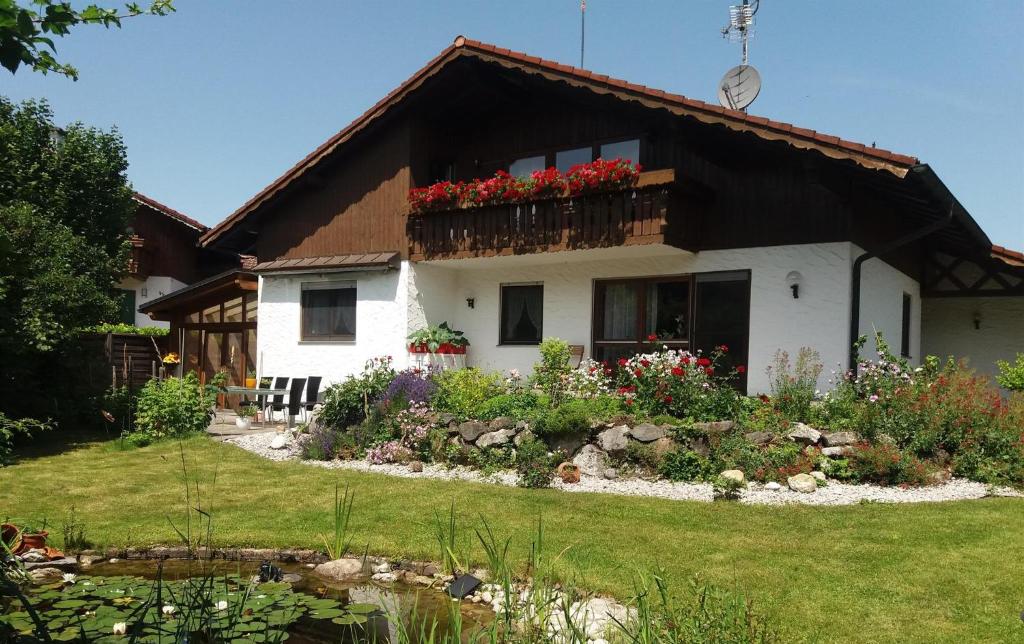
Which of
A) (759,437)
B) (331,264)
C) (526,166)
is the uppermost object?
(526,166)

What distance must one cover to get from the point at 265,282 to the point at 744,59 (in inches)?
426

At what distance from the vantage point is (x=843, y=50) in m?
10.9

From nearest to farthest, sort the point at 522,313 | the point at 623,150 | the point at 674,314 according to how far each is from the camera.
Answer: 1. the point at 674,314
2. the point at 623,150
3. the point at 522,313

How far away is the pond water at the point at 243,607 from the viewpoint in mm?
4484

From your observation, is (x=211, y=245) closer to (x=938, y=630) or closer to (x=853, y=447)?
(x=853, y=447)

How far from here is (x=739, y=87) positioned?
1352cm

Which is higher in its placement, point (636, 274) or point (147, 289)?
point (636, 274)

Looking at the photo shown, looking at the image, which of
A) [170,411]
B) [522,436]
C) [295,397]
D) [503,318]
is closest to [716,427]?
[522,436]

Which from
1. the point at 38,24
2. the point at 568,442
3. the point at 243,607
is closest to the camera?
the point at 38,24

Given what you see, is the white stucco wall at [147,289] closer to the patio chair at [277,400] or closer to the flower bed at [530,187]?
the patio chair at [277,400]

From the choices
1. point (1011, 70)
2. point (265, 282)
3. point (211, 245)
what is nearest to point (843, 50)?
point (1011, 70)

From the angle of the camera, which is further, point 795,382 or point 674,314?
point 674,314

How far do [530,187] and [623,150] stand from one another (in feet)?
6.10

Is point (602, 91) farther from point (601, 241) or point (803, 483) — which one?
point (803, 483)
